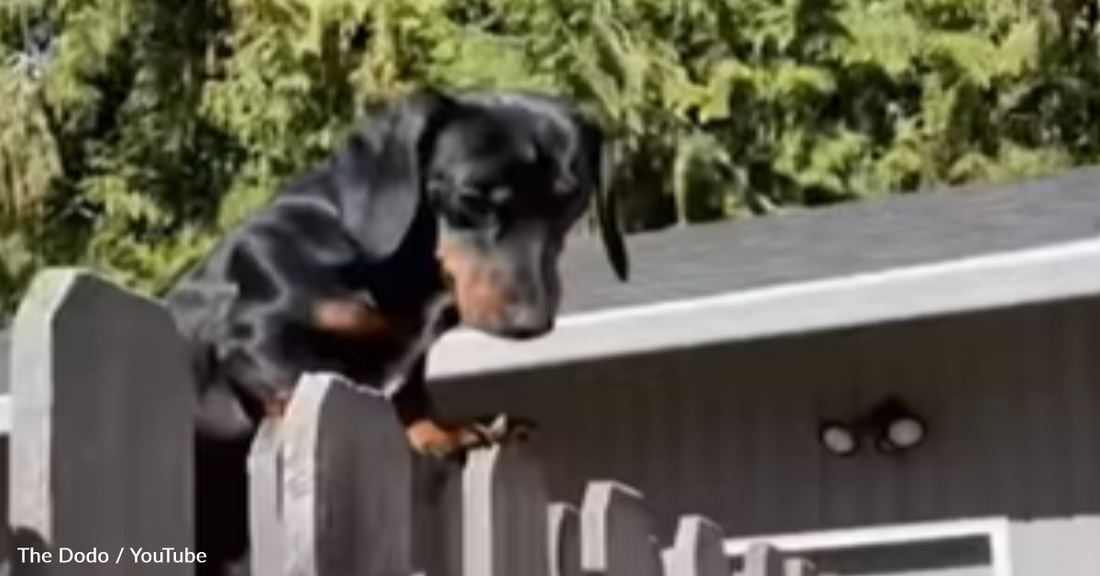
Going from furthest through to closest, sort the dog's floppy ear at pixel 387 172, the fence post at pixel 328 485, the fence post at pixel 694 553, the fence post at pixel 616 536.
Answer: the fence post at pixel 694 553, the dog's floppy ear at pixel 387 172, the fence post at pixel 616 536, the fence post at pixel 328 485

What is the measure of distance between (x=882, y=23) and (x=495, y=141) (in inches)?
334

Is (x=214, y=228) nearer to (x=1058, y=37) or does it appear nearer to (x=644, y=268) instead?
(x=1058, y=37)

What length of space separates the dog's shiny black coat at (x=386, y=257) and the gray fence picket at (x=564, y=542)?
204mm

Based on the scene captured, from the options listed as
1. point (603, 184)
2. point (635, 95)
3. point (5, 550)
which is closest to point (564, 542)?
point (603, 184)

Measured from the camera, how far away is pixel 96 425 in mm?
1789

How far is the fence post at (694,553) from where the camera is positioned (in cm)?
301

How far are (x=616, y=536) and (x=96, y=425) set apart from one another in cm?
106

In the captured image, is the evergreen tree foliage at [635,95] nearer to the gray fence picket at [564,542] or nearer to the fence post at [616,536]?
the fence post at [616,536]

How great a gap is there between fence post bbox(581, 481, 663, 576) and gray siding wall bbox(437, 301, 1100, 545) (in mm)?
2600

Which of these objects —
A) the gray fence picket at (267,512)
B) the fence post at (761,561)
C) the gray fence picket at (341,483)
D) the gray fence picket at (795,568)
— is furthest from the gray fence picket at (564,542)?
the gray fence picket at (795,568)

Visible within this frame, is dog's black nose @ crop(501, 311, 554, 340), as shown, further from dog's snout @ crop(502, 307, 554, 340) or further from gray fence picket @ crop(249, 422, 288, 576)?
gray fence picket @ crop(249, 422, 288, 576)

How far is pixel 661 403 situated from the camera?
6.14 m

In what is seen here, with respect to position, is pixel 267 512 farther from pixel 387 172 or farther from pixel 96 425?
pixel 387 172

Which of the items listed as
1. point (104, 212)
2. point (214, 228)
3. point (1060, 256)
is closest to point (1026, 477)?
point (1060, 256)
